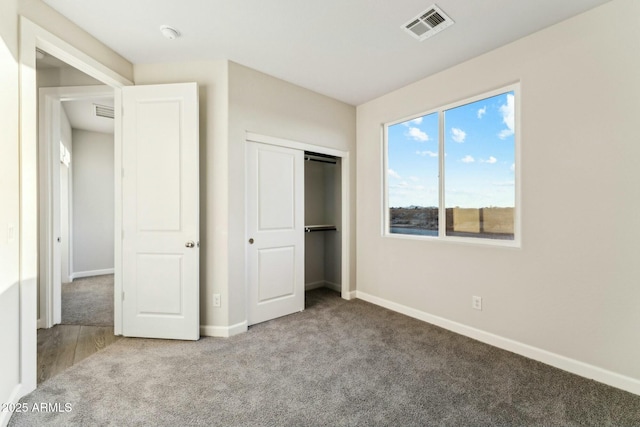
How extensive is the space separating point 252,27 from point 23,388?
3028 millimetres

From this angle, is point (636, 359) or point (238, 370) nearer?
point (636, 359)

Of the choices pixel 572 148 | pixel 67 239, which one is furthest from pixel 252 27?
pixel 67 239

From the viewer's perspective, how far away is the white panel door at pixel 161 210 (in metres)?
2.67

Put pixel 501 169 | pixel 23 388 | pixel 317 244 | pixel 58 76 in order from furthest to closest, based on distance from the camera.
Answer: pixel 317 244, pixel 58 76, pixel 501 169, pixel 23 388

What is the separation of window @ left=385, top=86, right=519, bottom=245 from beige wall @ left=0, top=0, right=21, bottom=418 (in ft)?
11.1

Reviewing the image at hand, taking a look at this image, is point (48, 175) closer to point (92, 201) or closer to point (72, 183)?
point (72, 183)

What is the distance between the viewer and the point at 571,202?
2.18 metres

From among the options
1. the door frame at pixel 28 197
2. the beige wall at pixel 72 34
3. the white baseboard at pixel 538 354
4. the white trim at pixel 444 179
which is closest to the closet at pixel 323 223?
the white trim at pixel 444 179

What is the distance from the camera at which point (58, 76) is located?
9.69 ft

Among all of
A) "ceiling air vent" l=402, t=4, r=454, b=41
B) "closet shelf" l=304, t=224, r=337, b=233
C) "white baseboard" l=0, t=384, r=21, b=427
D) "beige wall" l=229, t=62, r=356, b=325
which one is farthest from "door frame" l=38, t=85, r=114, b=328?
"ceiling air vent" l=402, t=4, r=454, b=41

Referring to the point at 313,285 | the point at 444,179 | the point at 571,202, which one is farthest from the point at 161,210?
the point at 571,202

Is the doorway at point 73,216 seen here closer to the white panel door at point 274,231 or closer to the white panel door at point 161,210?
the white panel door at point 161,210

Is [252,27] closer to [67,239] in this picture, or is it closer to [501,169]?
[501,169]

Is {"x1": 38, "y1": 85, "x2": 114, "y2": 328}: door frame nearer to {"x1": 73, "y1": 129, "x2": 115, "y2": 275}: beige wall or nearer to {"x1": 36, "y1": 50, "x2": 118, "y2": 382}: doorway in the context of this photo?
{"x1": 36, "y1": 50, "x2": 118, "y2": 382}: doorway
